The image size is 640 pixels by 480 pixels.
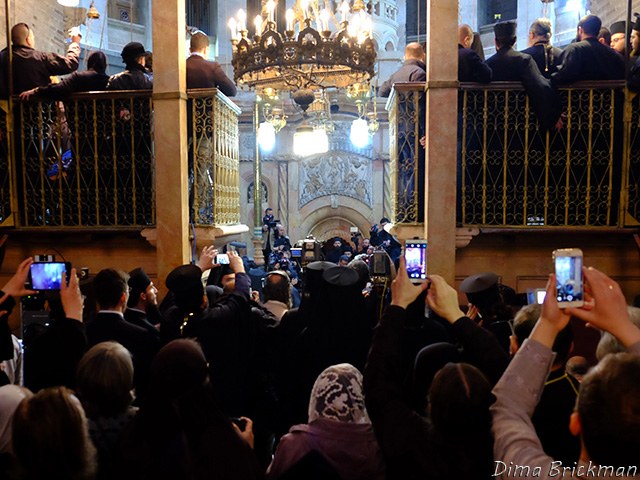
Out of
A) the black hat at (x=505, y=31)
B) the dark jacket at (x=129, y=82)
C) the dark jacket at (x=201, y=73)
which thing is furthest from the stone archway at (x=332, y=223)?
the black hat at (x=505, y=31)

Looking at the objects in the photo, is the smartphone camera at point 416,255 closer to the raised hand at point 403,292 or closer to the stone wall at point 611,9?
the raised hand at point 403,292

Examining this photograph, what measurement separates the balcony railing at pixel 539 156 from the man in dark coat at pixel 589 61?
0.13m

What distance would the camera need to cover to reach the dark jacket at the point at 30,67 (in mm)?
7191

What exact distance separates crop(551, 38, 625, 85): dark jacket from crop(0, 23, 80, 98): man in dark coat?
5.45m

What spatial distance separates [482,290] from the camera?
13.8 feet

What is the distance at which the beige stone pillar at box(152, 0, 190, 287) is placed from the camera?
694 cm

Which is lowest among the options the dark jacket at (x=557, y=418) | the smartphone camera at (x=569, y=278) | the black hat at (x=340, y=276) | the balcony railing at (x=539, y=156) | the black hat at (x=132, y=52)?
the dark jacket at (x=557, y=418)

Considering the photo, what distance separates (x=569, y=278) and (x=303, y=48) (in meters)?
5.53

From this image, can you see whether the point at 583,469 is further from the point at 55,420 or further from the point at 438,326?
the point at 438,326

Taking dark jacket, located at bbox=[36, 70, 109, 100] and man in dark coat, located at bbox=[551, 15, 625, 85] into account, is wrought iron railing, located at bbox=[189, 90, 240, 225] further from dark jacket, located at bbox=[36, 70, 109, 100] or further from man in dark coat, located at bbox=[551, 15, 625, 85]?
man in dark coat, located at bbox=[551, 15, 625, 85]

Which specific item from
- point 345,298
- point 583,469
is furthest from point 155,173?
point 583,469

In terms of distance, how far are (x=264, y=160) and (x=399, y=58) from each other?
493 cm

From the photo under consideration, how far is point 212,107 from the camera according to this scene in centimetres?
717

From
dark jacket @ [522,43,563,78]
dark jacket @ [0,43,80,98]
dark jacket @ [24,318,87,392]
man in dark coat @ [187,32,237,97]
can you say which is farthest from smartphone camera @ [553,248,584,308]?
dark jacket @ [0,43,80,98]
